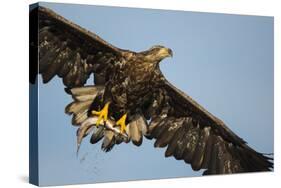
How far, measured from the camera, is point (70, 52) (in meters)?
8.88

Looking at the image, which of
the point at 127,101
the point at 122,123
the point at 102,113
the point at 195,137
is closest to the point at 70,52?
the point at 102,113

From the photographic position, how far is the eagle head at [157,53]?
30.8ft

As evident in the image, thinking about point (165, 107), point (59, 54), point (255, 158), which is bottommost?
point (255, 158)

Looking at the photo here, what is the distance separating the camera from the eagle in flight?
28.9 ft

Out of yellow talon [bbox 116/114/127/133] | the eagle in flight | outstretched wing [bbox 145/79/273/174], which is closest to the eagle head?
the eagle in flight

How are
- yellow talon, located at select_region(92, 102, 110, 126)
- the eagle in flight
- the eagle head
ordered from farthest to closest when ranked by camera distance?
the eagle head, yellow talon, located at select_region(92, 102, 110, 126), the eagle in flight

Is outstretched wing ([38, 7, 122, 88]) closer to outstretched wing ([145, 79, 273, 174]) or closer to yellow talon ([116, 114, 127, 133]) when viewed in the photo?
yellow talon ([116, 114, 127, 133])

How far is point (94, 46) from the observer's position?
9.01 meters

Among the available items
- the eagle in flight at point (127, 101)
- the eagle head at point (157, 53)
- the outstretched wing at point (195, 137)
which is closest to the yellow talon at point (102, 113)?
the eagle in flight at point (127, 101)

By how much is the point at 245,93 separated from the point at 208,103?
64cm

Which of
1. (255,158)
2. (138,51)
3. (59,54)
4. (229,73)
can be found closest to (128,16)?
(138,51)

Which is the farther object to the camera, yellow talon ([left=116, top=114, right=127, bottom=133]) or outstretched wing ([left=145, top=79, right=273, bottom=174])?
outstretched wing ([left=145, top=79, right=273, bottom=174])

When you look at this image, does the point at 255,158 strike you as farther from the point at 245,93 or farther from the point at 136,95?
the point at 136,95

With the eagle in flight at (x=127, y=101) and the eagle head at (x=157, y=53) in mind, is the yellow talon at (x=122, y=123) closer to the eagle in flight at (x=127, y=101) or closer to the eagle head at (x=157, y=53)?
the eagle in flight at (x=127, y=101)
